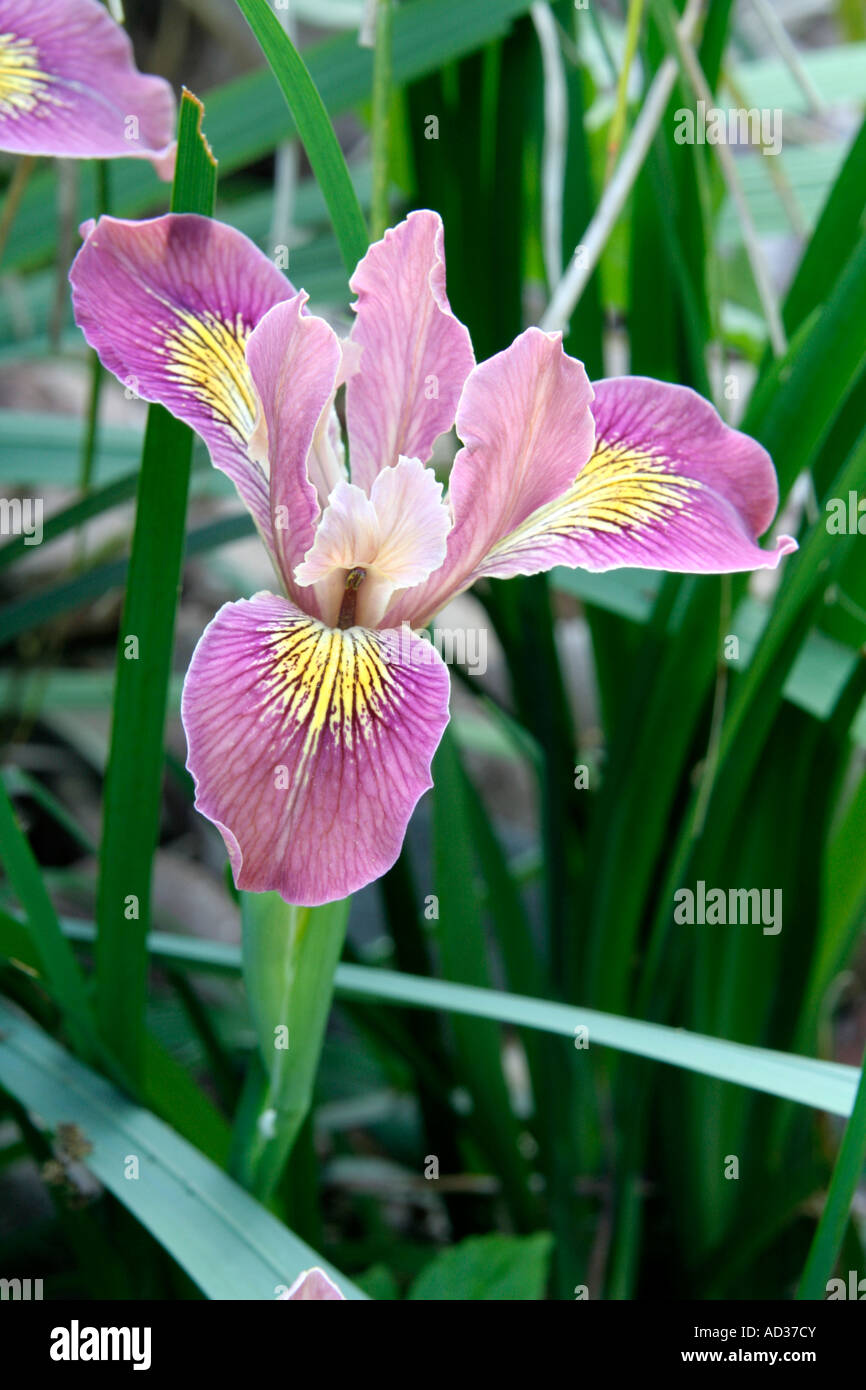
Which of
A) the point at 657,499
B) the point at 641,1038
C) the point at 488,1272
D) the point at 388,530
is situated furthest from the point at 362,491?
the point at 488,1272

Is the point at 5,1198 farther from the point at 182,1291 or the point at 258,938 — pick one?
the point at 258,938

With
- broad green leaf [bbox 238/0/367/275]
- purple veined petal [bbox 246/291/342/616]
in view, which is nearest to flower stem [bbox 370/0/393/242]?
broad green leaf [bbox 238/0/367/275]

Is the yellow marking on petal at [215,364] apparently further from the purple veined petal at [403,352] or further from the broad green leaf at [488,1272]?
the broad green leaf at [488,1272]

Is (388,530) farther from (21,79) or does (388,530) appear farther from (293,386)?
(21,79)

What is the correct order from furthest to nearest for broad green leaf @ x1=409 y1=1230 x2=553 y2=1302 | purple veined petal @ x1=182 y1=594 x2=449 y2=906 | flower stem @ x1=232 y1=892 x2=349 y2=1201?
broad green leaf @ x1=409 y1=1230 x2=553 y2=1302, flower stem @ x1=232 y1=892 x2=349 y2=1201, purple veined petal @ x1=182 y1=594 x2=449 y2=906

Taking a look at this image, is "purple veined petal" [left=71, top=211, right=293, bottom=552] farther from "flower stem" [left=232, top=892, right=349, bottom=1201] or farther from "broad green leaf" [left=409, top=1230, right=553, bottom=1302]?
"broad green leaf" [left=409, top=1230, right=553, bottom=1302]

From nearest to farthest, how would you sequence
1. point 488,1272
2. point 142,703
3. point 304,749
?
point 304,749, point 142,703, point 488,1272
